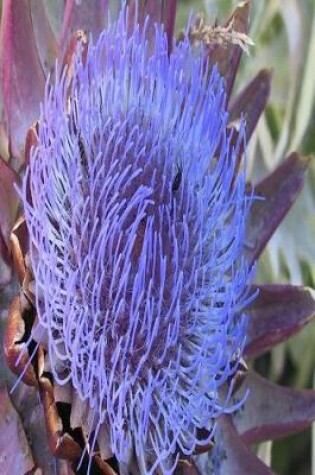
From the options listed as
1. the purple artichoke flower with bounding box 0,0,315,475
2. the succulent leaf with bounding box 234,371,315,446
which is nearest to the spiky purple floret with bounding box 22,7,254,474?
the purple artichoke flower with bounding box 0,0,315,475

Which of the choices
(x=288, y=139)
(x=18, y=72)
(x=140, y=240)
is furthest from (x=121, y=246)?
(x=288, y=139)

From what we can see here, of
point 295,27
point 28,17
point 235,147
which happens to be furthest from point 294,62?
point 28,17

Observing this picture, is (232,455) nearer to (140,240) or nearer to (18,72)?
(140,240)

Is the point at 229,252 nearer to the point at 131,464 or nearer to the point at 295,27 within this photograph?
the point at 131,464

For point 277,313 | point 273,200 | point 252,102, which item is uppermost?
point 252,102

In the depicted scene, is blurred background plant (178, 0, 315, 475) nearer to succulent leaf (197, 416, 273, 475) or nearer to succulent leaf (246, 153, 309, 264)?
succulent leaf (246, 153, 309, 264)

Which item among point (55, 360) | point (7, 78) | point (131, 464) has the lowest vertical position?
point (131, 464)

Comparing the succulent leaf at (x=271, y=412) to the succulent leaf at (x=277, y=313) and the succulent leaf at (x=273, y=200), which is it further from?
the succulent leaf at (x=273, y=200)
